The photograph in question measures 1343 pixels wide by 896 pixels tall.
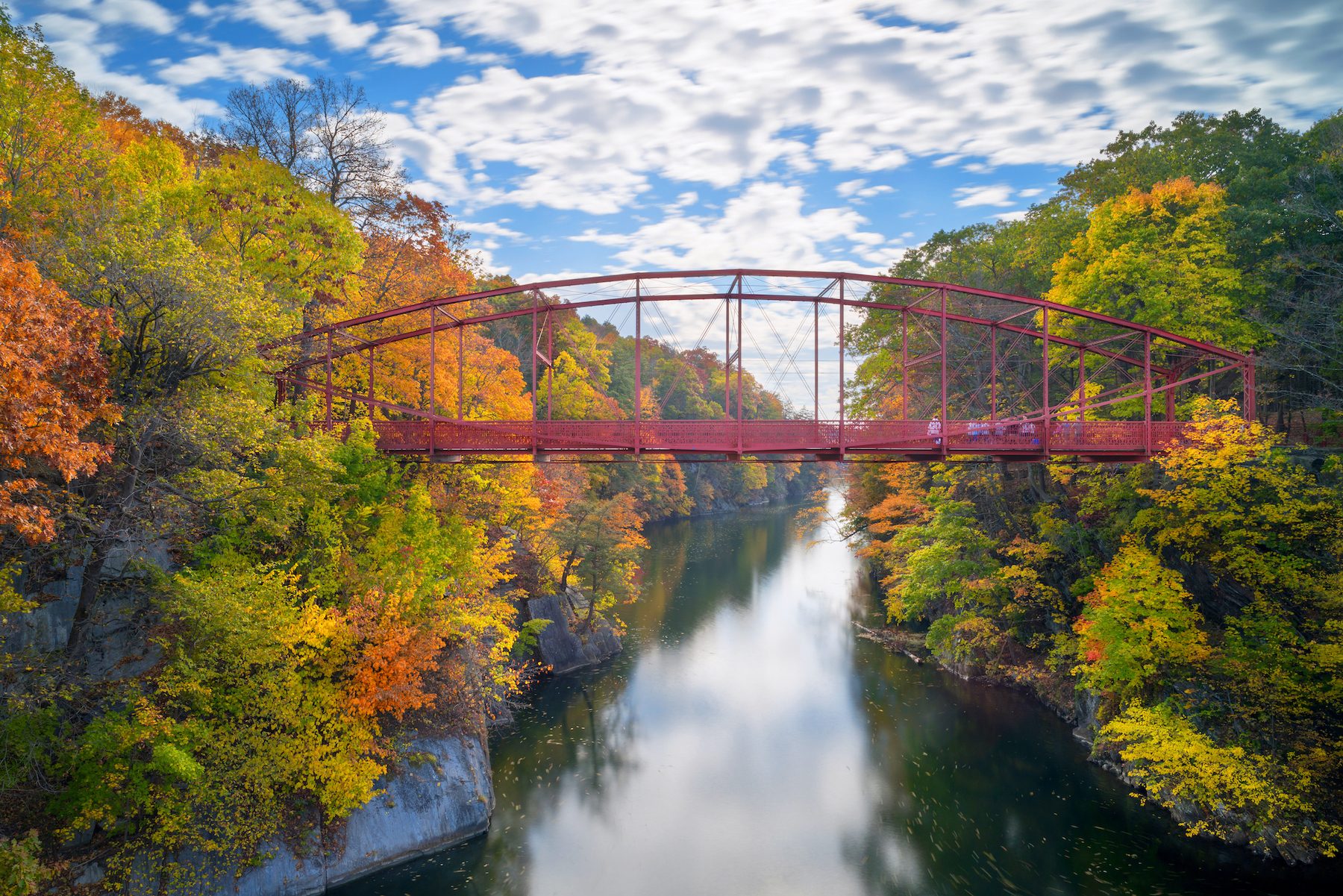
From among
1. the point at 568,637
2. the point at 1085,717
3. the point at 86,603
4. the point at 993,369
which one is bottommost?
the point at 1085,717

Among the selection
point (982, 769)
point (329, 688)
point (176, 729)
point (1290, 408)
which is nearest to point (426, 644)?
point (329, 688)

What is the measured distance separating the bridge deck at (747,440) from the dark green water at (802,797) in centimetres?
852

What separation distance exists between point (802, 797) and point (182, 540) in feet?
51.2

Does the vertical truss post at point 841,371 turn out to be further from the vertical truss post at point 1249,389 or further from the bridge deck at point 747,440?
the vertical truss post at point 1249,389

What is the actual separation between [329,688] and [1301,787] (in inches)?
770

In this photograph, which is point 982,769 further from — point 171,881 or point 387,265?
point 387,265

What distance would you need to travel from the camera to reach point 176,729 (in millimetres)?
13070

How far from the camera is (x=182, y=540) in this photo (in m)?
15.6

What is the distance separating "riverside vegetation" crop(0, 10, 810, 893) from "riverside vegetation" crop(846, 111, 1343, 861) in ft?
52.4

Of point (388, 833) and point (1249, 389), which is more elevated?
point (1249, 389)

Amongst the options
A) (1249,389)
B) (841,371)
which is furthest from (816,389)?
(1249,389)

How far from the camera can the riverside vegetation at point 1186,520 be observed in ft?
50.6

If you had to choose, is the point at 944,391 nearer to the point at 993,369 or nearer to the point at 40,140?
the point at 993,369

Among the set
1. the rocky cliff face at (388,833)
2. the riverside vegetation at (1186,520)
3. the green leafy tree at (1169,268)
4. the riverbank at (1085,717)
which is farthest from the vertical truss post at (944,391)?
the rocky cliff face at (388,833)
